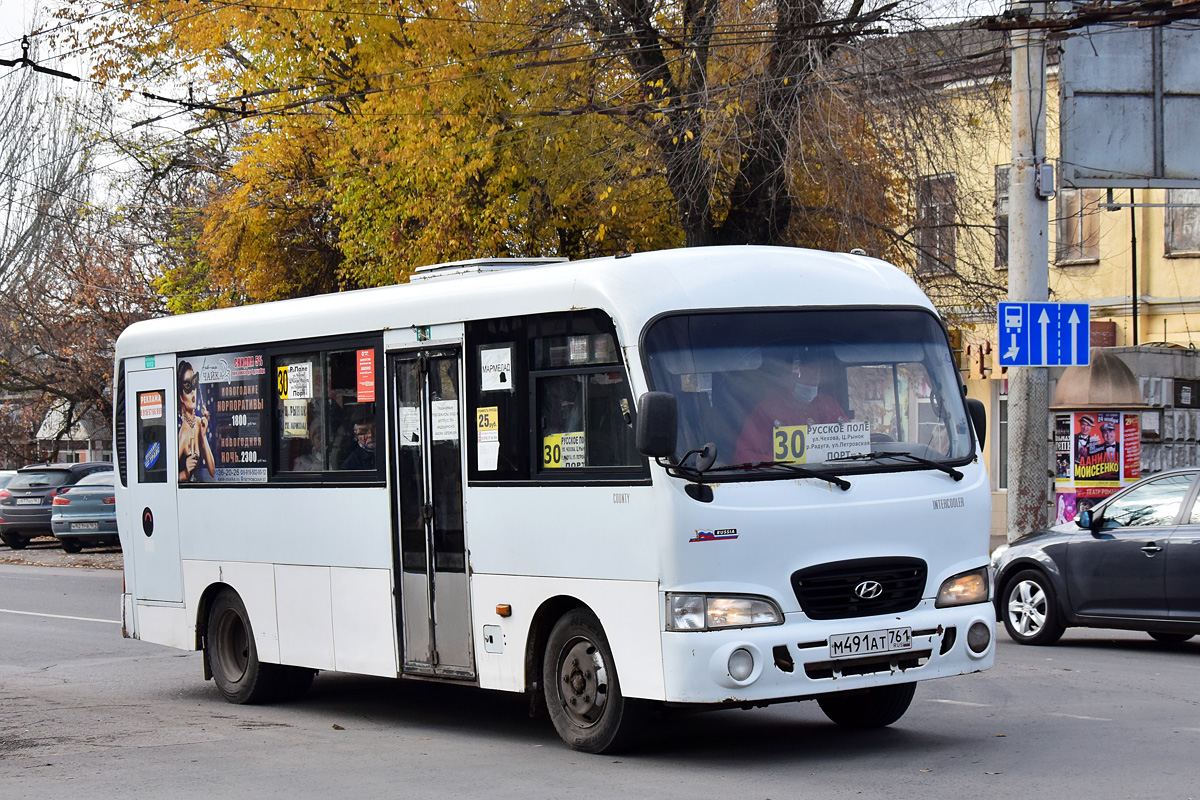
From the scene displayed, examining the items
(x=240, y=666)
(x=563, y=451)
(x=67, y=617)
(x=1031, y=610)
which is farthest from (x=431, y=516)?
(x=67, y=617)

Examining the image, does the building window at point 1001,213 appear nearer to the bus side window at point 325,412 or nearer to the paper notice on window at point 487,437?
the bus side window at point 325,412

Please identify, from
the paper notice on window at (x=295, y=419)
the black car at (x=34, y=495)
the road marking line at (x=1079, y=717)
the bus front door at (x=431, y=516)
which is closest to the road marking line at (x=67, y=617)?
the paper notice on window at (x=295, y=419)

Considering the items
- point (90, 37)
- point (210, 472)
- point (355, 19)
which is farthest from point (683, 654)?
point (90, 37)

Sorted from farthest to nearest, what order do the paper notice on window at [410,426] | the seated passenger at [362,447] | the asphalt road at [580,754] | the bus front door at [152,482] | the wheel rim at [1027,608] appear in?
the wheel rim at [1027,608]
the bus front door at [152,482]
the seated passenger at [362,447]
the paper notice on window at [410,426]
the asphalt road at [580,754]

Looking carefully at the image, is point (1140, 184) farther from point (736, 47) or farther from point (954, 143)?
point (736, 47)

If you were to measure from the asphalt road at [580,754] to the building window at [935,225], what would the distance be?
7.36 meters

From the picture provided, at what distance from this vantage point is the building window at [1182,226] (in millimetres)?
26875

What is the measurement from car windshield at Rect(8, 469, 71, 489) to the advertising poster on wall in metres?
21.3

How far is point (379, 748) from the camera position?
9.28 metres

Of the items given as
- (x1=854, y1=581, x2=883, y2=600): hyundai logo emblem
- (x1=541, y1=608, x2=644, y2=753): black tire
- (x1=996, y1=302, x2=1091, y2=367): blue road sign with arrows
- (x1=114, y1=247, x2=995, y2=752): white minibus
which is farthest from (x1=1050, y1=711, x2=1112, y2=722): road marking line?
(x1=996, y1=302, x2=1091, y2=367): blue road sign with arrows

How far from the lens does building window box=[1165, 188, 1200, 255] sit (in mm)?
26875

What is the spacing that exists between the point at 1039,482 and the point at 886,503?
891cm

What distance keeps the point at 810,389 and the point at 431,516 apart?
2.54 metres

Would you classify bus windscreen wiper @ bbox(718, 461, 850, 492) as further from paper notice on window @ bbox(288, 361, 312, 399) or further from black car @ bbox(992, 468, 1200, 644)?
black car @ bbox(992, 468, 1200, 644)
